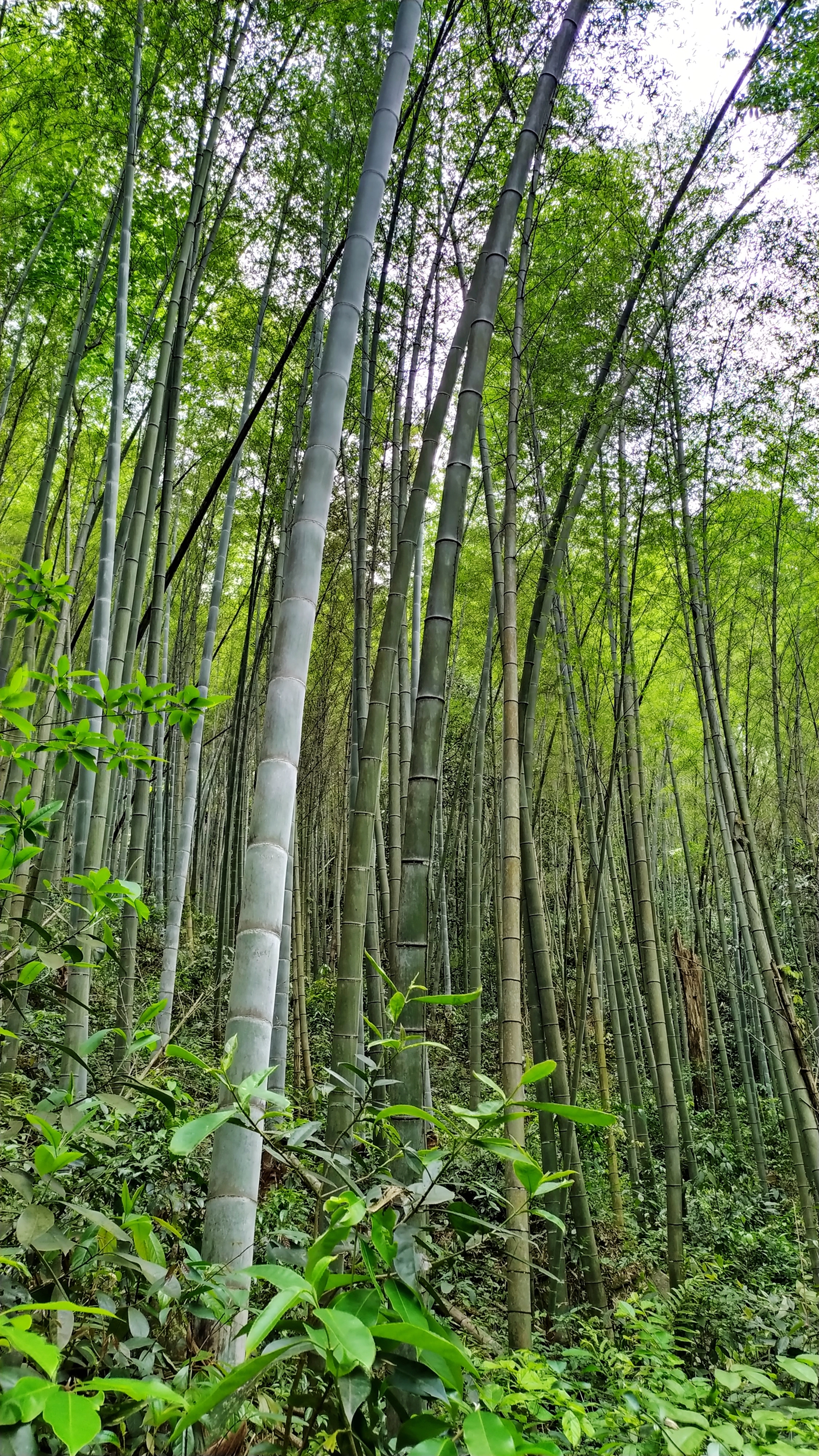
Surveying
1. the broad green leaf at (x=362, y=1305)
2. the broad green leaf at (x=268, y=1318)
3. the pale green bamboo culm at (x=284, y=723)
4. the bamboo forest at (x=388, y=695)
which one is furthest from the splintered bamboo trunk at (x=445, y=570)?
the broad green leaf at (x=268, y=1318)

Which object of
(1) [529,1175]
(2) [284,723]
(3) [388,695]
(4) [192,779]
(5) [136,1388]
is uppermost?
(4) [192,779]

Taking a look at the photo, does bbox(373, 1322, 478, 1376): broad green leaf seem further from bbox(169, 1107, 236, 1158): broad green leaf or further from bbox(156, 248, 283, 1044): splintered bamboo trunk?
bbox(156, 248, 283, 1044): splintered bamboo trunk

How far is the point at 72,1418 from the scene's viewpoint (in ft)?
1.55

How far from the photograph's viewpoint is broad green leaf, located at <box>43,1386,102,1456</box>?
1.49ft

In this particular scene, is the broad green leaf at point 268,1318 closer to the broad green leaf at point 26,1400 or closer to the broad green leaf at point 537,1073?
the broad green leaf at point 26,1400

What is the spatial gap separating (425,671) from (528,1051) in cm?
313

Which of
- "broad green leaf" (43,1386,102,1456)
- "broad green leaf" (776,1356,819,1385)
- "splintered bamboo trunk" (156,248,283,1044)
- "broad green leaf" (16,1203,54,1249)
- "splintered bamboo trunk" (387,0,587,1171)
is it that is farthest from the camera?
"splintered bamboo trunk" (156,248,283,1044)

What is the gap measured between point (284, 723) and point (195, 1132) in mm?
→ 636

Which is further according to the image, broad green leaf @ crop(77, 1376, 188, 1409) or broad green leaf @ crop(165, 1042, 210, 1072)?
broad green leaf @ crop(165, 1042, 210, 1072)

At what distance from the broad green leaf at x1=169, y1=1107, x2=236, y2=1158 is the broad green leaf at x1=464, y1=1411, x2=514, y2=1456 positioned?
269 millimetres

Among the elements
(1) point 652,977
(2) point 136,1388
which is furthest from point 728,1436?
(1) point 652,977

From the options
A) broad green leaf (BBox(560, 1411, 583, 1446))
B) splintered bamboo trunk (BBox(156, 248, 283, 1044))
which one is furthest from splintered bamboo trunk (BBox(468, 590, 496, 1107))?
broad green leaf (BBox(560, 1411, 583, 1446))

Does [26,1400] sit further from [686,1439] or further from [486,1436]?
[686,1439]

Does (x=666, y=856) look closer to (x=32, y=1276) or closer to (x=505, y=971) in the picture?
(x=505, y=971)
